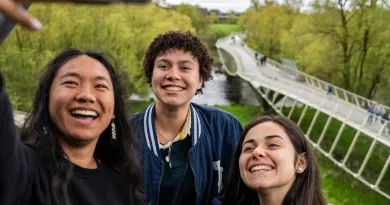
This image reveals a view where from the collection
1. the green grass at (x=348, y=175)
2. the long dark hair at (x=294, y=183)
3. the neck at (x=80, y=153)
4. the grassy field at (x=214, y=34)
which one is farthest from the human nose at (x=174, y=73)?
the grassy field at (x=214, y=34)

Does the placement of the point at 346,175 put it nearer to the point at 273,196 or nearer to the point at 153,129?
the point at 153,129

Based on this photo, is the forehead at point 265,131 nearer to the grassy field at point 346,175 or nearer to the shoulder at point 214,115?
the shoulder at point 214,115

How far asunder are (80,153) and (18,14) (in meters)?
1.17

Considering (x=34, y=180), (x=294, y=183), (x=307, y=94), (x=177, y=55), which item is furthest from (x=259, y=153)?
(x=307, y=94)

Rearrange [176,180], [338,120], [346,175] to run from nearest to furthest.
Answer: [176,180] < [346,175] < [338,120]

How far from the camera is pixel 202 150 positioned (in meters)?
3.40

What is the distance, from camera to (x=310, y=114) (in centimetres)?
2608

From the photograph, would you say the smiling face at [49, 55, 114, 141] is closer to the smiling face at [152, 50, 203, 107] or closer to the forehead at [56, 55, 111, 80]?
the forehead at [56, 55, 111, 80]

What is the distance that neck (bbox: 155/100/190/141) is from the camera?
11.4ft

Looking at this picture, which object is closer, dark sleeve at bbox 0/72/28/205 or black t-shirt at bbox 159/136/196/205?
dark sleeve at bbox 0/72/28/205

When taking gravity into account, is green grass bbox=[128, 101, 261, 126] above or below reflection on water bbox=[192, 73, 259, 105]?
above

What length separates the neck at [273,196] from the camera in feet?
9.44

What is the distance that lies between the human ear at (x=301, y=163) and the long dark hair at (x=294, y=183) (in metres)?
0.02

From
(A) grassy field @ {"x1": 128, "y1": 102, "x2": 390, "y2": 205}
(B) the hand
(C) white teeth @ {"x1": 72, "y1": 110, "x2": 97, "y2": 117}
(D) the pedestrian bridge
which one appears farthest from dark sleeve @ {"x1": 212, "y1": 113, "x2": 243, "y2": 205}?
(D) the pedestrian bridge
